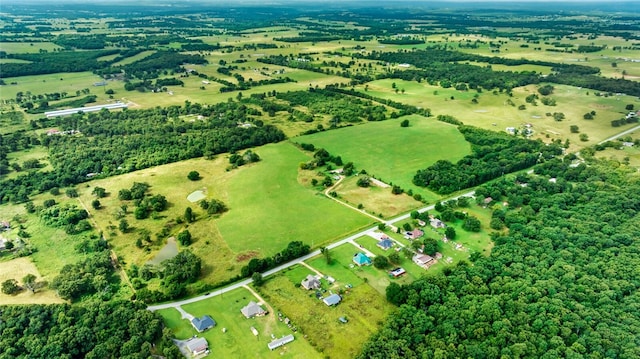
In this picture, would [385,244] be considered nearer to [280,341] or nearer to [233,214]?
[280,341]

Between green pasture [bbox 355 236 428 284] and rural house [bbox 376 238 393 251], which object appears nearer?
green pasture [bbox 355 236 428 284]

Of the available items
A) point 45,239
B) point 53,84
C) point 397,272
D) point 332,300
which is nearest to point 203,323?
point 332,300

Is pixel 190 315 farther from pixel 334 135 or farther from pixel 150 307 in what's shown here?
pixel 334 135

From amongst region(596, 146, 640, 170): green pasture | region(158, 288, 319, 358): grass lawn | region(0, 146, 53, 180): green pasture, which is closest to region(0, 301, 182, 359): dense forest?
region(158, 288, 319, 358): grass lawn

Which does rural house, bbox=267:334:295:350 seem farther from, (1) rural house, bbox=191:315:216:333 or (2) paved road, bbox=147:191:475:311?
(2) paved road, bbox=147:191:475:311

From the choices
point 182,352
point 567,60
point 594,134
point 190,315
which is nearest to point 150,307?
point 190,315

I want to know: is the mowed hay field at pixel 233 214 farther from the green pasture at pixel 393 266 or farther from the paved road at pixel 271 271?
the green pasture at pixel 393 266
